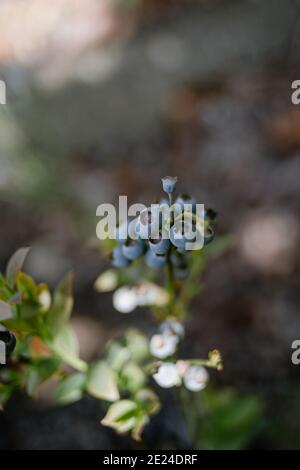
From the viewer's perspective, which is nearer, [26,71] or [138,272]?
[138,272]

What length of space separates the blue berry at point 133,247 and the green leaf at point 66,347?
195 millimetres

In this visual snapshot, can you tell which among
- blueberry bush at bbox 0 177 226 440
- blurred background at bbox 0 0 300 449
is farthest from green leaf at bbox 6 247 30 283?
blurred background at bbox 0 0 300 449

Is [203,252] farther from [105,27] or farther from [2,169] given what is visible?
[105,27]

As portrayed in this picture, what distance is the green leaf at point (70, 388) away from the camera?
38.4 inches

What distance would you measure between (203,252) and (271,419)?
73cm

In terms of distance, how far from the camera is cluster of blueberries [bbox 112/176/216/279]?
80 cm

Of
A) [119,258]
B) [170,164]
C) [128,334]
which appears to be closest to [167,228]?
[119,258]

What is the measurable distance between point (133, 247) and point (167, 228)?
11cm

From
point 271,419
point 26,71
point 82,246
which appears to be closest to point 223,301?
point 271,419

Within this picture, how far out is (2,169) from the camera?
2029 mm

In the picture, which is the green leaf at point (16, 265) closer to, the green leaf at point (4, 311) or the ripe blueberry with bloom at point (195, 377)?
the green leaf at point (4, 311)

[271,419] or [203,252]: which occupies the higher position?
[203,252]

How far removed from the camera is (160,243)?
0.82 meters

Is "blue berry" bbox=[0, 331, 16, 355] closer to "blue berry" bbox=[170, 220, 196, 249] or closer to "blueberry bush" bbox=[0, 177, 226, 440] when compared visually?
"blueberry bush" bbox=[0, 177, 226, 440]
